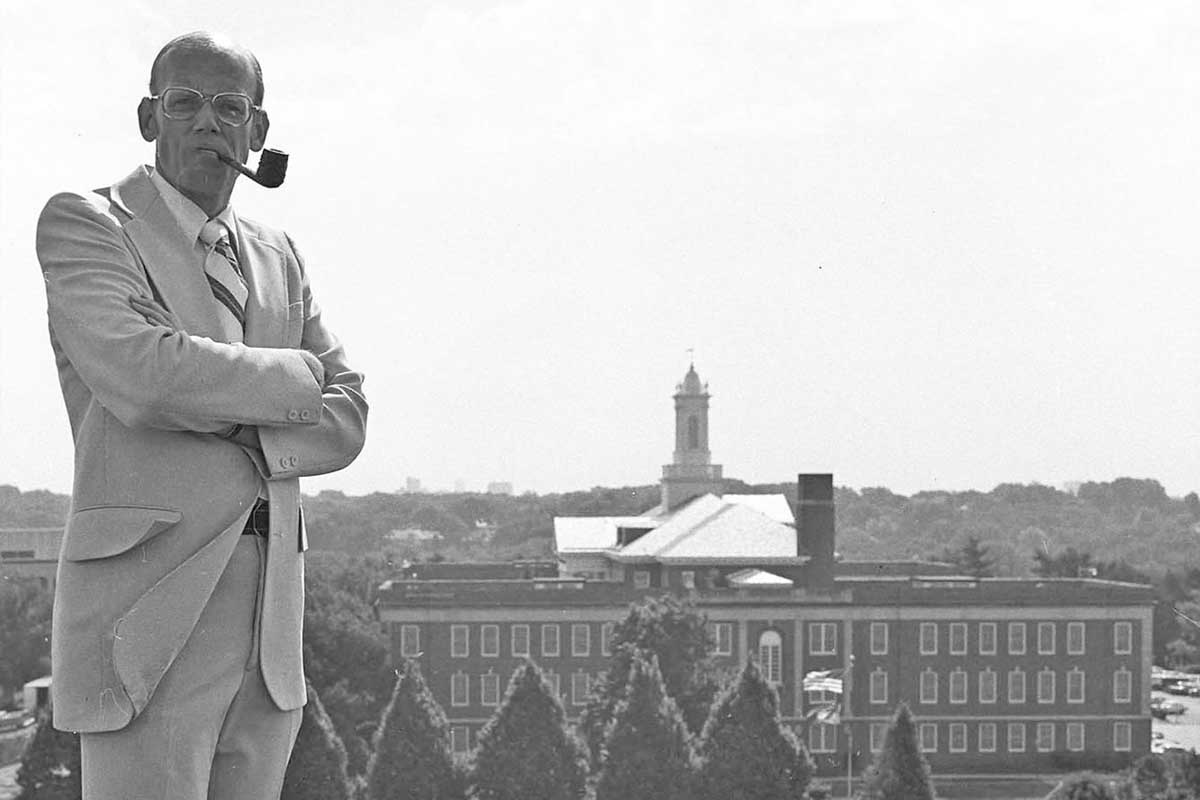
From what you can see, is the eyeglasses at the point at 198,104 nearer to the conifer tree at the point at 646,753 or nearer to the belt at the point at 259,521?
the belt at the point at 259,521

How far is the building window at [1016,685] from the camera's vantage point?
5841 centimetres

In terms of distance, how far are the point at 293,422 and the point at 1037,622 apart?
5700cm

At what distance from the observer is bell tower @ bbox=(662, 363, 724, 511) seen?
80.4 meters

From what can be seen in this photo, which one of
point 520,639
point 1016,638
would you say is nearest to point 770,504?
point 1016,638

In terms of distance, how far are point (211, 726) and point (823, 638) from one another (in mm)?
56179

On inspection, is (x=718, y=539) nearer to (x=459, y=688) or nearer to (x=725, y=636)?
(x=725, y=636)

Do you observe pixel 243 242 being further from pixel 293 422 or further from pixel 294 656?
pixel 294 656

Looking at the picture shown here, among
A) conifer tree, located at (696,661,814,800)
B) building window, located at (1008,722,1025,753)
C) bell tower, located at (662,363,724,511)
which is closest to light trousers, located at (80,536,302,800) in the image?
conifer tree, located at (696,661,814,800)

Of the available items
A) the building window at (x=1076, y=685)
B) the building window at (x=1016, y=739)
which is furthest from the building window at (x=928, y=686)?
the building window at (x=1076, y=685)

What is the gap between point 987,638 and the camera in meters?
58.7

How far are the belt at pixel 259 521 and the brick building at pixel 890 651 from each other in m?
53.7

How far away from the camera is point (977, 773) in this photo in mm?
57000

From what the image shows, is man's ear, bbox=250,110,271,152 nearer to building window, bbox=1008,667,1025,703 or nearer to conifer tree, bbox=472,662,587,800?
conifer tree, bbox=472,662,587,800

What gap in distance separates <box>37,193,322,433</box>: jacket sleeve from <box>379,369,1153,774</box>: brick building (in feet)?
177
